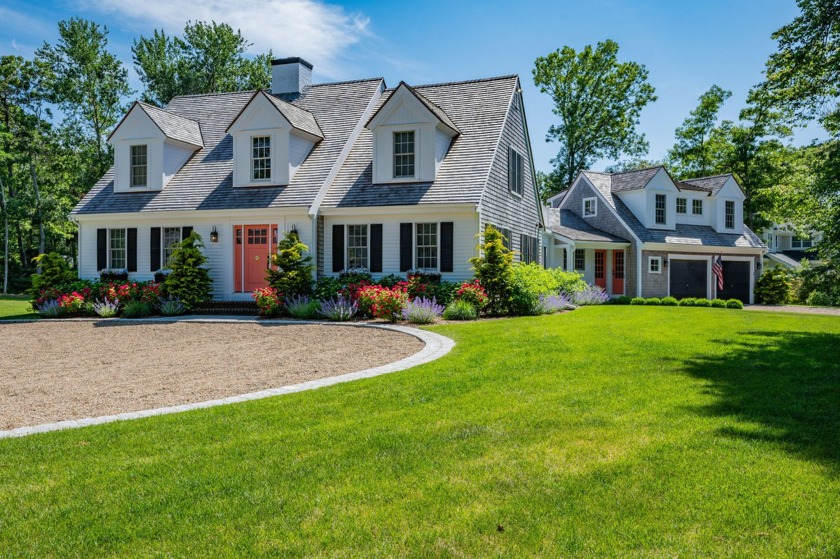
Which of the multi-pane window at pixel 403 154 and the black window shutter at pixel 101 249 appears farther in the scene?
the black window shutter at pixel 101 249

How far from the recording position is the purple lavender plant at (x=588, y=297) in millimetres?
20672

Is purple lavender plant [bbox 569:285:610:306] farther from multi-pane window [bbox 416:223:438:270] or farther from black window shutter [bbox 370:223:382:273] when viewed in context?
black window shutter [bbox 370:223:382:273]

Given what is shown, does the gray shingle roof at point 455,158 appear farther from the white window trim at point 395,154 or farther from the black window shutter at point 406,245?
the black window shutter at point 406,245

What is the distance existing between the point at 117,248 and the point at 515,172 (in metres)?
13.3

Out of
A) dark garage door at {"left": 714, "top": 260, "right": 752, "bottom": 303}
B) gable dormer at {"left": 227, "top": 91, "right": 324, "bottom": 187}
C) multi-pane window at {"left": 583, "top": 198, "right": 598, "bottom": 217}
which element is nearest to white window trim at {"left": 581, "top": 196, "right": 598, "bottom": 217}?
multi-pane window at {"left": 583, "top": 198, "right": 598, "bottom": 217}

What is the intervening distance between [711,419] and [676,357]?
3.21 metres

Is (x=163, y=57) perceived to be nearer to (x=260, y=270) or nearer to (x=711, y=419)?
(x=260, y=270)

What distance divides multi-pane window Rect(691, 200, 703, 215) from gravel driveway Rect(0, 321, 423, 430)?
69.7ft

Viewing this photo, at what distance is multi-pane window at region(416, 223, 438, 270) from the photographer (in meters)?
16.5

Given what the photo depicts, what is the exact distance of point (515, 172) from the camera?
783 inches

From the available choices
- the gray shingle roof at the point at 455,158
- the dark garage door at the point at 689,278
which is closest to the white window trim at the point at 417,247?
the gray shingle roof at the point at 455,158

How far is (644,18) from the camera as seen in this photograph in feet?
38.0

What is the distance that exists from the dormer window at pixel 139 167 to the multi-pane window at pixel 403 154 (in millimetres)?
8535

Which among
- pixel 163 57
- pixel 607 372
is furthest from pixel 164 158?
pixel 163 57
